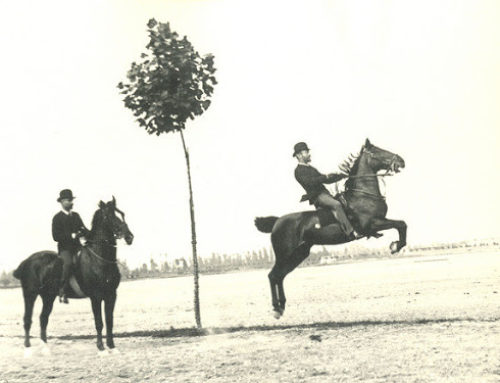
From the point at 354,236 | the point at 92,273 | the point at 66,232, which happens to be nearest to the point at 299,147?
the point at 354,236

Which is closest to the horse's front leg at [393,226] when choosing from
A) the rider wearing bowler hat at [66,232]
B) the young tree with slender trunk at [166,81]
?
the young tree with slender trunk at [166,81]

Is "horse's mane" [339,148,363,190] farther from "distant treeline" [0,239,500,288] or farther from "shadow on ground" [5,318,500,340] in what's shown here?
"shadow on ground" [5,318,500,340]

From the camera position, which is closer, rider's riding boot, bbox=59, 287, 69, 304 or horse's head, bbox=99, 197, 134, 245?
horse's head, bbox=99, 197, 134, 245

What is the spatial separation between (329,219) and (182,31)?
2781mm

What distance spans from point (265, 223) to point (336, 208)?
749 millimetres

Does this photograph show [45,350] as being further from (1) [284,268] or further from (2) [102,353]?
(1) [284,268]

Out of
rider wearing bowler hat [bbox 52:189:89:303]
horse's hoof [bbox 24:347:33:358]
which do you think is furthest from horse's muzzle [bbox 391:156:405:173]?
horse's hoof [bbox 24:347:33:358]

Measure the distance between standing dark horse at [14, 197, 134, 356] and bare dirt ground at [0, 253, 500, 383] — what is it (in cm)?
18

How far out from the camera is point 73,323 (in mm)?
7418

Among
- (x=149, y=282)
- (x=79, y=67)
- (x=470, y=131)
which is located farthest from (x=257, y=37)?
(x=149, y=282)

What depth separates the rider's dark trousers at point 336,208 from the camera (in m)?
6.55

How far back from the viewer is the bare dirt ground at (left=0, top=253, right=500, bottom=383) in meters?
6.22

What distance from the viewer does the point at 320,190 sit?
666 cm

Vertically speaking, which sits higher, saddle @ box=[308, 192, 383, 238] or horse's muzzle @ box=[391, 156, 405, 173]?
horse's muzzle @ box=[391, 156, 405, 173]
